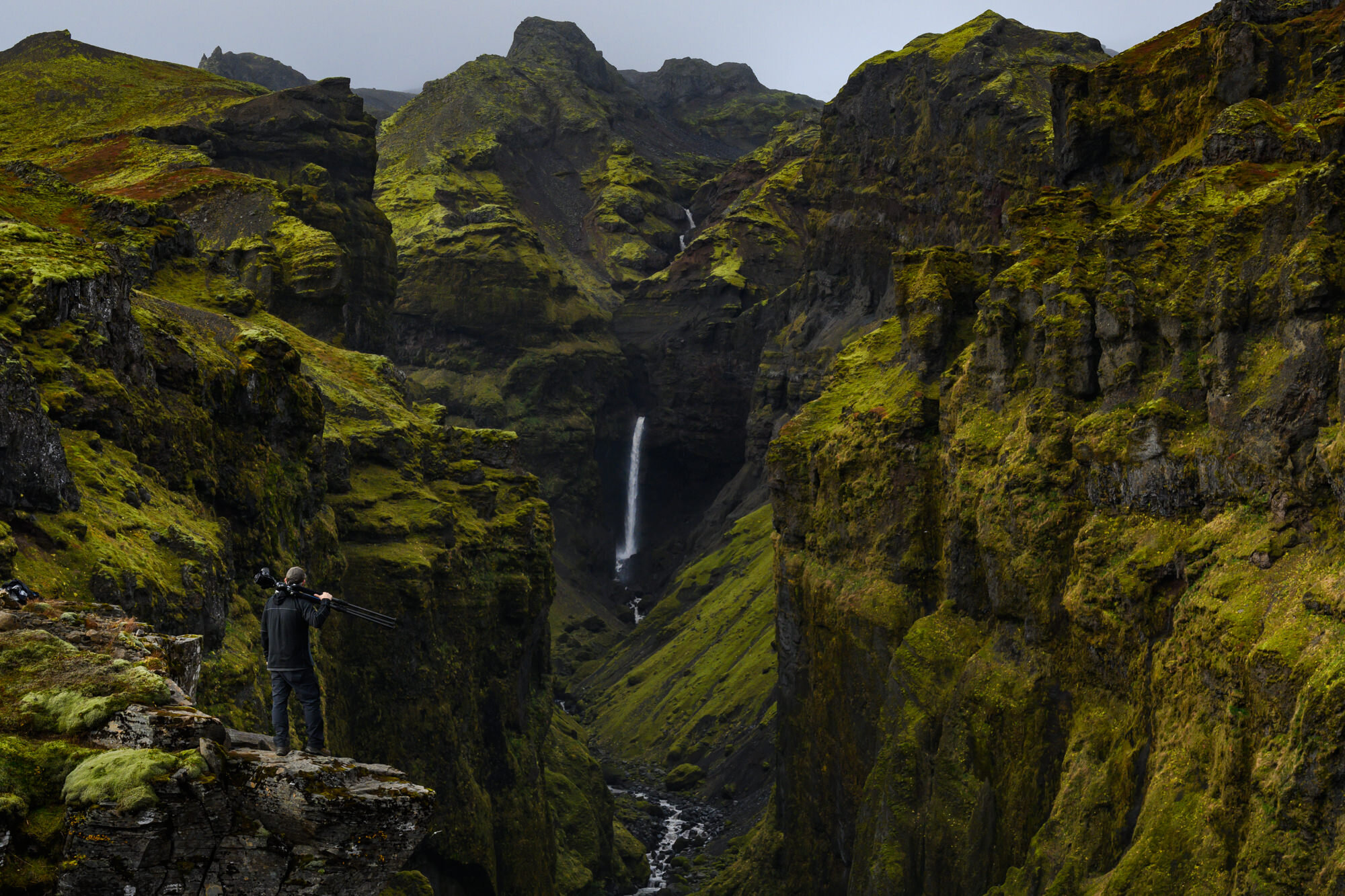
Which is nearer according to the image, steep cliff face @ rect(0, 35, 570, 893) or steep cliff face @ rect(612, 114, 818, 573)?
steep cliff face @ rect(0, 35, 570, 893)

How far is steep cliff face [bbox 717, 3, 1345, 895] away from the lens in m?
31.8

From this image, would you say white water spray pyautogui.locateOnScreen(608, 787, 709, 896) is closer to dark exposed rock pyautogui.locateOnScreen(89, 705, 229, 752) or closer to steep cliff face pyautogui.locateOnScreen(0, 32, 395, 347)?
steep cliff face pyautogui.locateOnScreen(0, 32, 395, 347)

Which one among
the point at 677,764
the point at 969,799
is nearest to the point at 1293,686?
the point at 969,799

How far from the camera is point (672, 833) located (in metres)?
96.9

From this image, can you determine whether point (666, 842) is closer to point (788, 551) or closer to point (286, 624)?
point (788, 551)

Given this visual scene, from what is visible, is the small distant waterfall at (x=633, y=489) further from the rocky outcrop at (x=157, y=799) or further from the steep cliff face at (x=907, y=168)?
the rocky outcrop at (x=157, y=799)

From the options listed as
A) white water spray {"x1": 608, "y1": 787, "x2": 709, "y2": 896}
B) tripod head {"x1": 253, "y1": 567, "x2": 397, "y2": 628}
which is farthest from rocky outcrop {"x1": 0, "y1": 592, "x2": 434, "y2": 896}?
white water spray {"x1": 608, "y1": 787, "x2": 709, "y2": 896}

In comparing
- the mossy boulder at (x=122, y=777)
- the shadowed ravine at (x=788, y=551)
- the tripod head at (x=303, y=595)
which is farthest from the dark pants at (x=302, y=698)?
the mossy boulder at (x=122, y=777)

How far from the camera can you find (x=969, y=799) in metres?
47.7

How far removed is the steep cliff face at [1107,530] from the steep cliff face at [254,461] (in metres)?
19.4

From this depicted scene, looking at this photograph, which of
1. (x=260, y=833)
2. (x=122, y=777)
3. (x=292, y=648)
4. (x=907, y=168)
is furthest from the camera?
(x=907, y=168)

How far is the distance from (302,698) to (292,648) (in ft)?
2.92

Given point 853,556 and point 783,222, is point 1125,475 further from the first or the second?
point 783,222

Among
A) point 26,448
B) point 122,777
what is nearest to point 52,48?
point 26,448
